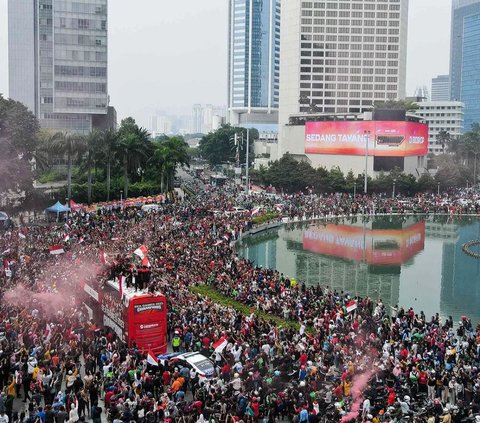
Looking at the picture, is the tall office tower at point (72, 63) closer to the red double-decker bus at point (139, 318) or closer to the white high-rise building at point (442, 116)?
the red double-decker bus at point (139, 318)

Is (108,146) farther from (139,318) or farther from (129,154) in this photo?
(139,318)

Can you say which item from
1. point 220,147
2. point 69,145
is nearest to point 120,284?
point 69,145

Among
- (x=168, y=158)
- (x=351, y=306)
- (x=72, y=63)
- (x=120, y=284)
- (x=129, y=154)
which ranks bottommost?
(x=351, y=306)

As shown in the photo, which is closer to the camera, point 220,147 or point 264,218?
point 264,218

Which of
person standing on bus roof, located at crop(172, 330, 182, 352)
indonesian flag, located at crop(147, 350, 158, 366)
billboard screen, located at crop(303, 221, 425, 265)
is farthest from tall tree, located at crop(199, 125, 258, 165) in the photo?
indonesian flag, located at crop(147, 350, 158, 366)

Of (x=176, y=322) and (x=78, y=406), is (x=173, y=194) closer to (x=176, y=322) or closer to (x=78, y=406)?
(x=176, y=322)

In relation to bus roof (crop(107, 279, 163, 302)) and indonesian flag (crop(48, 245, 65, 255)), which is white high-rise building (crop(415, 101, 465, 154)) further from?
bus roof (crop(107, 279, 163, 302))
